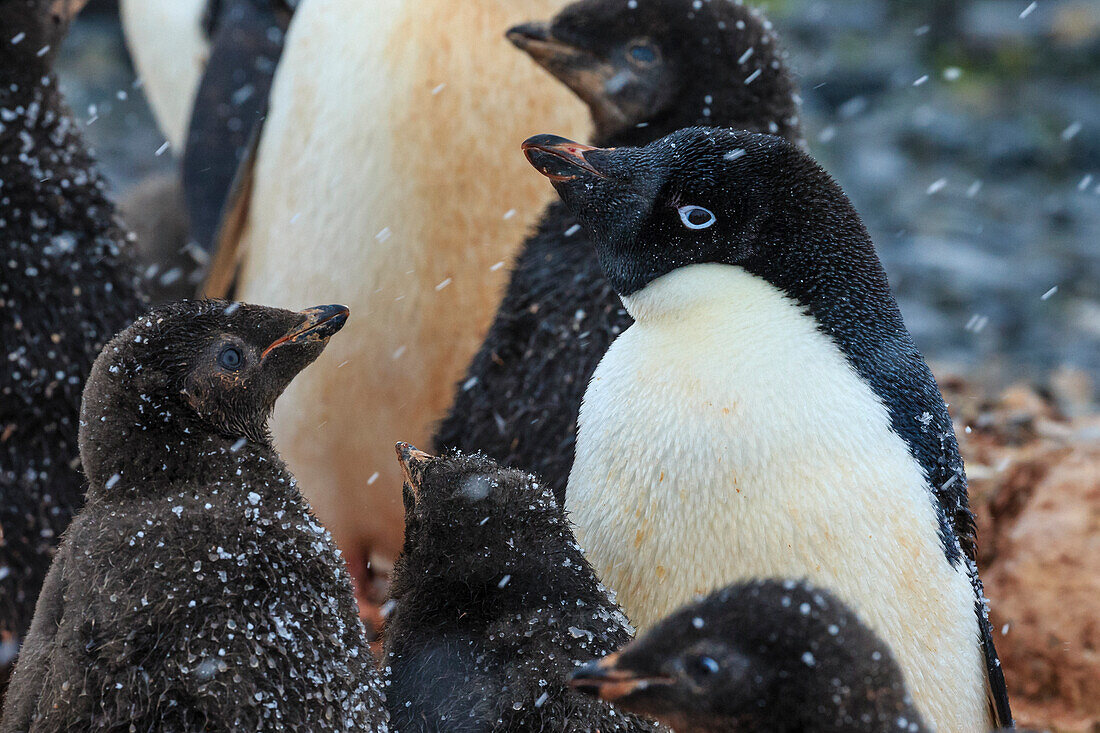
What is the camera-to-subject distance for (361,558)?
230 cm

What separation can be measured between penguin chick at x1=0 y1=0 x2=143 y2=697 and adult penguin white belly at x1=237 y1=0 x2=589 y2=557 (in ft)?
1.13

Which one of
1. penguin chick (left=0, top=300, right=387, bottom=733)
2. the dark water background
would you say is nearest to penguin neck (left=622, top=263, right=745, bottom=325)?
penguin chick (left=0, top=300, right=387, bottom=733)

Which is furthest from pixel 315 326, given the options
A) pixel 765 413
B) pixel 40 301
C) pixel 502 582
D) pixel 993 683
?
pixel 993 683

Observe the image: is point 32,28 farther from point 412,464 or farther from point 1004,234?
point 1004,234

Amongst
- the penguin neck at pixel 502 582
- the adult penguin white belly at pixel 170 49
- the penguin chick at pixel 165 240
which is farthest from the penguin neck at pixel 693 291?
the adult penguin white belly at pixel 170 49

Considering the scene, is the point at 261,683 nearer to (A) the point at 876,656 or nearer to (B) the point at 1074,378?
(A) the point at 876,656

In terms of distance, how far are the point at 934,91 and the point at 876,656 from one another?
410 centimetres

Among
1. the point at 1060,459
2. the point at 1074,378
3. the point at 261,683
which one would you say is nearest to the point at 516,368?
the point at 261,683

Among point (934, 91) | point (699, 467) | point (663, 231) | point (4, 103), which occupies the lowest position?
point (934, 91)

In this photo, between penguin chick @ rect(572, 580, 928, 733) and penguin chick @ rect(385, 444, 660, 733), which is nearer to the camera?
penguin chick @ rect(572, 580, 928, 733)

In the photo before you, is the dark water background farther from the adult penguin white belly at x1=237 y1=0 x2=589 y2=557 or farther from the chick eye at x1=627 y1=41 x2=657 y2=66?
the chick eye at x1=627 y1=41 x2=657 y2=66

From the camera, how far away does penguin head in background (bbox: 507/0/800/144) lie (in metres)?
1.63

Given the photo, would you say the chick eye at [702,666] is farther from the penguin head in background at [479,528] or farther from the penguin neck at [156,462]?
the penguin neck at [156,462]

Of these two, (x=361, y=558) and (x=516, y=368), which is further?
(x=361, y=558)
